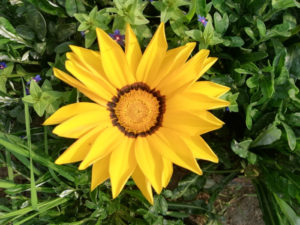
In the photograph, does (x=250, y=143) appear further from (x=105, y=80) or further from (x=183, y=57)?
(x=105, y=80)

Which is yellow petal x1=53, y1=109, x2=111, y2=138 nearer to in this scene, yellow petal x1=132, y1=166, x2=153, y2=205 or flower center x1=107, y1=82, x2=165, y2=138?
flower center x1=107, y1=82, x2=165, y2=138

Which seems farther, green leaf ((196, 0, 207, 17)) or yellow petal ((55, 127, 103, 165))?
green leaf ((196, 0, 207, 17))

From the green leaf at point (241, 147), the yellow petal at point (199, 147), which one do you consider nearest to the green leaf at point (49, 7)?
the yellow petal at point (199, 147)

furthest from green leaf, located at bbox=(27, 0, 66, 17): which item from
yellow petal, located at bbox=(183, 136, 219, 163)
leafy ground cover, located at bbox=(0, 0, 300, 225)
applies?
yellow petal, located at bbox=(183, 136, 219, 163)

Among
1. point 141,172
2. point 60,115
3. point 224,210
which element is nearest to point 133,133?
point 141,172

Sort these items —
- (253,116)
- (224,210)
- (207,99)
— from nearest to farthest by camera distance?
(207,99) → (253,116) → (224,210)

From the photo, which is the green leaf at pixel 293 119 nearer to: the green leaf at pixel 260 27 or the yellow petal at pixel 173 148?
the green leaf at pixel 260 27
